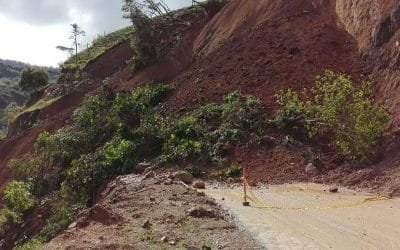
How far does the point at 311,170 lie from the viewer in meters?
17.5

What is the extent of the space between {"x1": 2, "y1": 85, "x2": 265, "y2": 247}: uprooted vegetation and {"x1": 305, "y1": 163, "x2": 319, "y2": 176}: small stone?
3.05m

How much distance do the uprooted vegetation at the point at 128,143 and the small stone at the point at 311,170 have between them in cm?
305

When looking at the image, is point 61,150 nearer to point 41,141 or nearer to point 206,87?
point 41,141

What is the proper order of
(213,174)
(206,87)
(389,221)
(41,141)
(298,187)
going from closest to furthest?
(389,221) → (298,187) → (213,174) → (206,87) → (41,141)

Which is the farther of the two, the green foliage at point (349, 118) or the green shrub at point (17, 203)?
the green shrub at point (17, 203)

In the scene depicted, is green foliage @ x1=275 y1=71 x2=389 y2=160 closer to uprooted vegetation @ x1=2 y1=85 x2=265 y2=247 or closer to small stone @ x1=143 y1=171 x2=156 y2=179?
uprooted vegetation @ x1=2 y1=85 x2=265 y2=247

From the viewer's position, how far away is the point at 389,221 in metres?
12.2

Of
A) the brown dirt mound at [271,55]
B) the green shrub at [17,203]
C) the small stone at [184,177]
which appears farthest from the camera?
the green shrub at [17,203]

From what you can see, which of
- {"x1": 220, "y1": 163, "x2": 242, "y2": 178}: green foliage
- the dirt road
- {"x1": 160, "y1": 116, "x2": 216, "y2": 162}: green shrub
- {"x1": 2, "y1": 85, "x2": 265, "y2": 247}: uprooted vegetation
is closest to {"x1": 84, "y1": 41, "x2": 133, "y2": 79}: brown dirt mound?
{"x1": 2, "y1": 85, "x2": 265, "y2": 247}: uprooted vegetation

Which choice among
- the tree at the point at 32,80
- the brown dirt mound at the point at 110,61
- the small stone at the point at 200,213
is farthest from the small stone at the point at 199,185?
the tree at the point at 32,80

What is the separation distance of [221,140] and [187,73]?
909cm

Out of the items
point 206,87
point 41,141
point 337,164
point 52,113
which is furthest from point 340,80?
point 52,113

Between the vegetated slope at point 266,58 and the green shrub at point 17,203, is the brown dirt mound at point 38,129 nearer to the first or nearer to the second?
the vegetated slope at point 266,58

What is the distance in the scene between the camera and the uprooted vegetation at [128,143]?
20.5 metres
